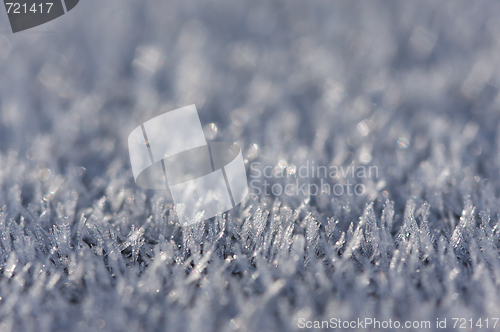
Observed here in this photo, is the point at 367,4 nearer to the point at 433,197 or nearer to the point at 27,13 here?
the point at 433,197

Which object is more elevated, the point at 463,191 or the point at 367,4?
the point at 367,4

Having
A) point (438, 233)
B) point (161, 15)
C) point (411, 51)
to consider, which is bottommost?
point (438, 233)

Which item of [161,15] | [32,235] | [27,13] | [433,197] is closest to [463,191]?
[433,197]

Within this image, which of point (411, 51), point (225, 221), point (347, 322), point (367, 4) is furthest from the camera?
point (367, 4)

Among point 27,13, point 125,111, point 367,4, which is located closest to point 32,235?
point 125,111

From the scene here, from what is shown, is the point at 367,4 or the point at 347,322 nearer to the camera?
the point at 347,322

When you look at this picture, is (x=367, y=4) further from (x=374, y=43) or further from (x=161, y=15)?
(x=161, y=15)

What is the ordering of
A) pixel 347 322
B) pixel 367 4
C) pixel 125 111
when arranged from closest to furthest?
1. pixel 347 322
2. pixel 125 111
3. pixel 367 4
